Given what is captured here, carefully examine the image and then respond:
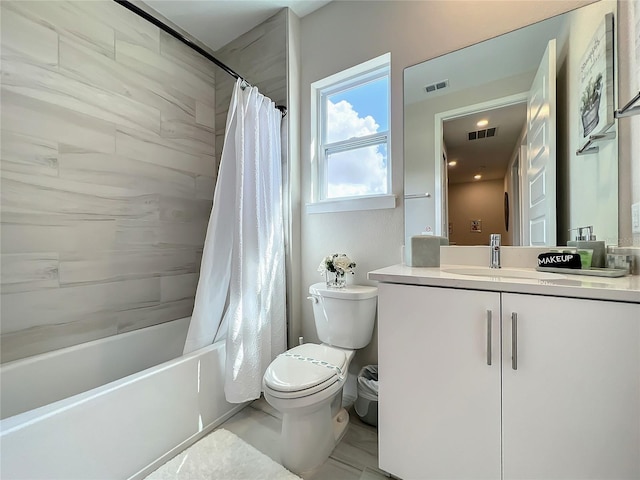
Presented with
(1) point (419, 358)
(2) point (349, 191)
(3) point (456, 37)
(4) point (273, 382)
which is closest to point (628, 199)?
(1) point (419, 358)

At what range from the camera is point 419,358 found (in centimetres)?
102

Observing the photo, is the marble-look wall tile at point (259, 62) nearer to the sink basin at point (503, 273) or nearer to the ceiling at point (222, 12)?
the ceiling at point (222, 12)

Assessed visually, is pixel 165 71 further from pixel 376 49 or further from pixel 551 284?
pixel 551 284

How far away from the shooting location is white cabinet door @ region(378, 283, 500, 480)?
91cm

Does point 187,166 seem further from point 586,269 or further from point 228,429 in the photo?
point 586,269

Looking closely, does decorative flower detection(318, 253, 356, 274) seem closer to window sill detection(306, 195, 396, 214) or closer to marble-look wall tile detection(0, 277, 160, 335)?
window sill detection(306, 195, 396, 214)

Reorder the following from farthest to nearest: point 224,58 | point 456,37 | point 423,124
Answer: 1. point 224,58
2. point 423,124
3. point 456,37

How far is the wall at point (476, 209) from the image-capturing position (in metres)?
1.38

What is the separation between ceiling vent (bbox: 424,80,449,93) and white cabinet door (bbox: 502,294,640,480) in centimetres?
122


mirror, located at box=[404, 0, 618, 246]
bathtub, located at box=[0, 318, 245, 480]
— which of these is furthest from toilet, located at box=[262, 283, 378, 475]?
mirror, located at box=[404, 0, 618, 246]

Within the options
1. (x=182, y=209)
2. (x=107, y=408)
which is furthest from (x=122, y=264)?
(x=107, y=408)

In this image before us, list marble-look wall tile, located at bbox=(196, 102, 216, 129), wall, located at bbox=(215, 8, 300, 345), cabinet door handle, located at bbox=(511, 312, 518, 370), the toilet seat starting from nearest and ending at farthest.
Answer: cabinet door handle, located at bbox=(511, 312, 518, 370) < the toilet seat < wall, located at bbox=(215, 8, 300, 345) < marble-look wall tile, located at bbox=(196, 102, 216, 129)

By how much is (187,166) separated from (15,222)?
1.07 m

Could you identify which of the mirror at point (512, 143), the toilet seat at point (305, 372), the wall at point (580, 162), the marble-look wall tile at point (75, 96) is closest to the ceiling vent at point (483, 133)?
the mirror at point (512, 143)
